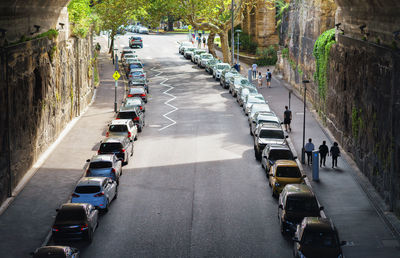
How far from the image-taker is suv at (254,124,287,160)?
111 ft

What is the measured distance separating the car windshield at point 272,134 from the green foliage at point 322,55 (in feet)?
28.5

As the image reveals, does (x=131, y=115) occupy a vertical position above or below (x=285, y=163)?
above

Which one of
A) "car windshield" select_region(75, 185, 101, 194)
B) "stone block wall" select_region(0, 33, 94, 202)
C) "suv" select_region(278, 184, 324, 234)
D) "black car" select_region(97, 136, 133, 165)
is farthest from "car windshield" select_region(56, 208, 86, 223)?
"black car" select_region(97, 136, 133, 165)

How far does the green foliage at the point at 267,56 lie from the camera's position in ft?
250

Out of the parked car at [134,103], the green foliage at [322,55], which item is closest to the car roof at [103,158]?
the parked car at [134,103]

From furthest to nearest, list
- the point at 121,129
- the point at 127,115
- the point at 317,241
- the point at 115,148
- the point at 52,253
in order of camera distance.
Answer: the point at 127,115, the point at 121,129, the point at 115,148, the point at 317,241, the point at 52,253

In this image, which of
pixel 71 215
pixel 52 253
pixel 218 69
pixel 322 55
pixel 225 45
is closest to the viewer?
pixel 52 253

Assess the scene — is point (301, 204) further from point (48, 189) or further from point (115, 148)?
point (115, 148)

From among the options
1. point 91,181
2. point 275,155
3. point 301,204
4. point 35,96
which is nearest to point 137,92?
point 35,96

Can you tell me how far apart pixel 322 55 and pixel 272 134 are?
10888 millimetres

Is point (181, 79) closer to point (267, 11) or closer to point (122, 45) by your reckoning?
point (267, 11)

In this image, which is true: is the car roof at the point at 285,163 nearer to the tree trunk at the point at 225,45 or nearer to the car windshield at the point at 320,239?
the car windshield at the point at 320,239

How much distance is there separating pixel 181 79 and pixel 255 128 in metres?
27.0

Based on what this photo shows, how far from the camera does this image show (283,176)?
28078mm
